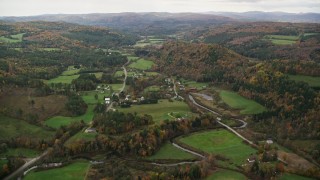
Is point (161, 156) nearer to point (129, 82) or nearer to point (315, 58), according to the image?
point (129, 82)

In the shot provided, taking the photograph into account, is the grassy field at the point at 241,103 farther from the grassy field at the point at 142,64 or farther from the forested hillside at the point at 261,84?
the grassy field at the point at 142,64

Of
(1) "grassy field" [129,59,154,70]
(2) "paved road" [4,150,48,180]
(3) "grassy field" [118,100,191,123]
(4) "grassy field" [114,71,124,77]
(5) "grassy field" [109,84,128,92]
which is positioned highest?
(1) "grassy field" [129,59,154,70]

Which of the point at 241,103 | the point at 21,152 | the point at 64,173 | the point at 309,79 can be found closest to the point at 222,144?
the point at 241,103

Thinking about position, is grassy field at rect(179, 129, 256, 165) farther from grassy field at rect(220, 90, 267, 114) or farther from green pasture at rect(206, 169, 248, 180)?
grassy field at rect(220, 90, 267, 114)

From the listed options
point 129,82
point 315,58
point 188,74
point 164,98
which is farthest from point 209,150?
point 315,58

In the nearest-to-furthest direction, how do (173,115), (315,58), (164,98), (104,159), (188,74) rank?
1. (104,159)
2. (173,115)
3. (164,98)
4. (188,74)
5. (315,58)

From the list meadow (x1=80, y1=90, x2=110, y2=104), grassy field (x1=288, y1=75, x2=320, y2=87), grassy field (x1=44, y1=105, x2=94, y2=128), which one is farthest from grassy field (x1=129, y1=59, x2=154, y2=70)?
grassy field (x1=44, y1=105, x2=94, y2=128)
